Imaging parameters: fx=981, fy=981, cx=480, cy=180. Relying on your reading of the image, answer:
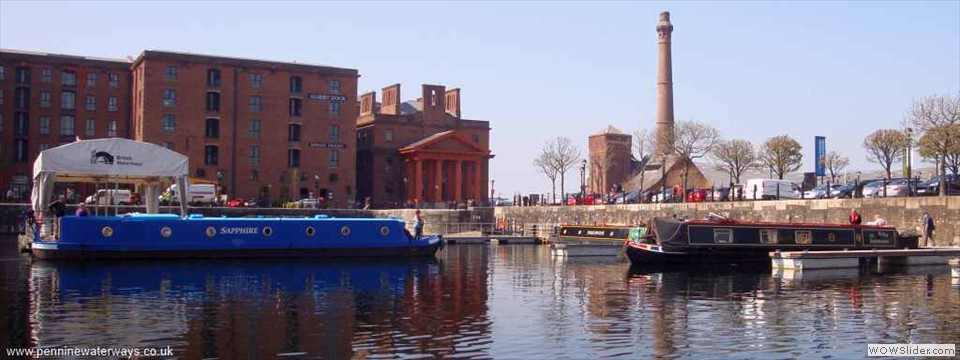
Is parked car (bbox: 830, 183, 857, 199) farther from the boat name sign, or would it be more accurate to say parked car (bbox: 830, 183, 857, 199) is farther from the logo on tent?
the logo on tent

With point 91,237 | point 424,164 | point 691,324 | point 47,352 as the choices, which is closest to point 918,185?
point 691,324

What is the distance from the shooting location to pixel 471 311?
67.5 ft

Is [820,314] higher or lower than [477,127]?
lower

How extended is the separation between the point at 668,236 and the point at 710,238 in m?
1.75

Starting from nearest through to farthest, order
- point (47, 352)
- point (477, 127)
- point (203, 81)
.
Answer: point (47, 352) < point (203, 81) < point (477, 127)

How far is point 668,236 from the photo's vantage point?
35625 mm

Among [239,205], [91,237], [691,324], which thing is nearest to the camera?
[691,324]

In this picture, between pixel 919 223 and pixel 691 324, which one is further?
pixel 919 223

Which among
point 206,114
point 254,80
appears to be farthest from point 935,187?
point 206,114

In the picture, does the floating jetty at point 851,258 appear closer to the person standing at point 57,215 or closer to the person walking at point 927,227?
the person walking at point 927,227

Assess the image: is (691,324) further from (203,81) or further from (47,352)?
(203,81)

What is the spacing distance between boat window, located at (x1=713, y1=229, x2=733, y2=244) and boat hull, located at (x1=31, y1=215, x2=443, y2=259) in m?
11.4

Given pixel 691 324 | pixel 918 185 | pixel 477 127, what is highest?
pixel 477 127

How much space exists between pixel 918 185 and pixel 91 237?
36.9m
